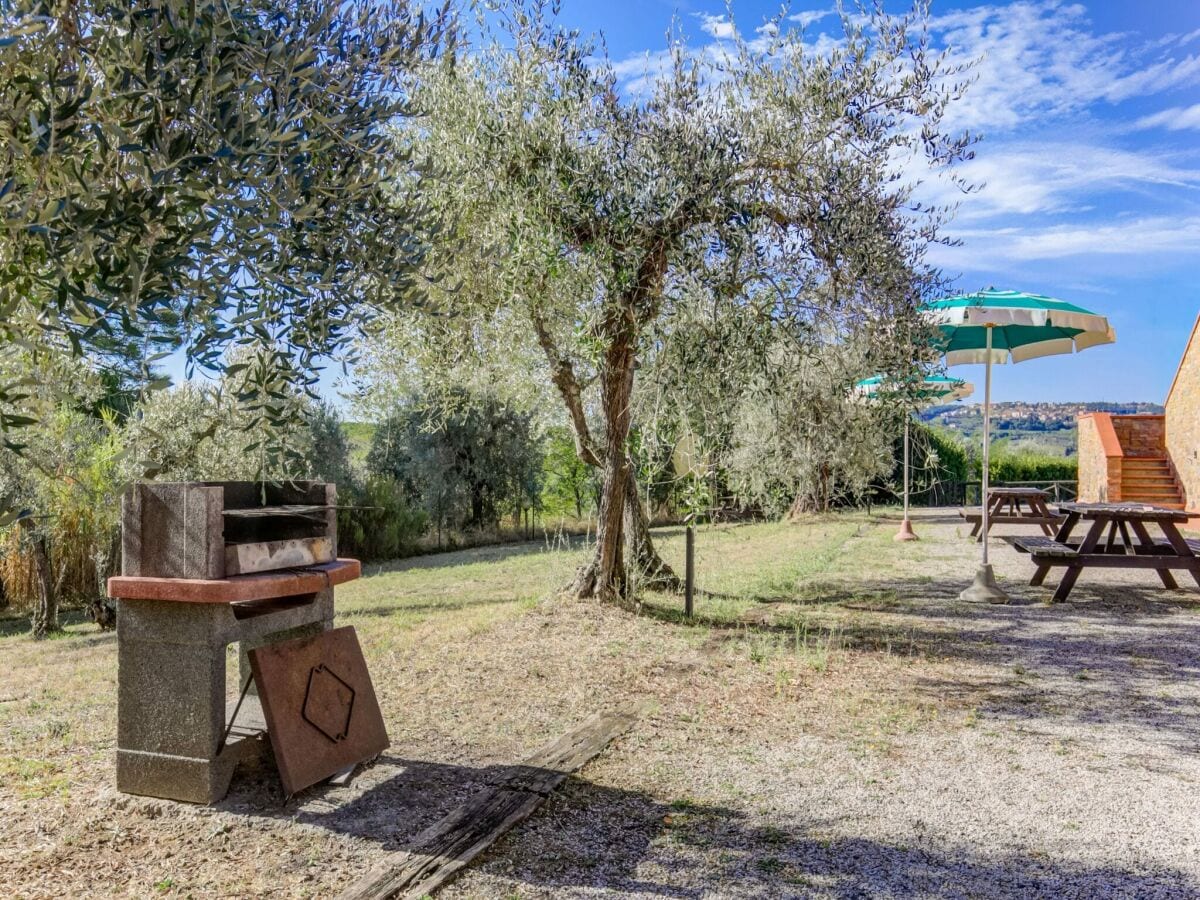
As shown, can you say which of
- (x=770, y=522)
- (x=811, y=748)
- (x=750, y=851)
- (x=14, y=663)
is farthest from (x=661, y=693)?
(x=770, y=522)

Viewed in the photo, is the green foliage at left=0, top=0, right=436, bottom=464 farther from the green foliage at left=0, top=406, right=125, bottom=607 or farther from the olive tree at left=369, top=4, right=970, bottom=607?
the green foliage at left=0, top=406, right=125, bottom=607

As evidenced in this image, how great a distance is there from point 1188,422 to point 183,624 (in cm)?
1794

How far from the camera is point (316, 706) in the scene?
12.6 ft

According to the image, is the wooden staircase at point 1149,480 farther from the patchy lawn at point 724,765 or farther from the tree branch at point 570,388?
the tree branch at point 570,388

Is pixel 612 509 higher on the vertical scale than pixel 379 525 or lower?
higher

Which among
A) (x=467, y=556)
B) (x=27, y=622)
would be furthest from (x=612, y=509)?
(x=467, y=556)

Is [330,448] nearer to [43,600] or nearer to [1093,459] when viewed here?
[43,600]

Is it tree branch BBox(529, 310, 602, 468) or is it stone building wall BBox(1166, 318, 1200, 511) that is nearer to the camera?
tree branch BBox(529, 310, 602, 468)

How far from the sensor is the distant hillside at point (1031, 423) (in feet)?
83.4

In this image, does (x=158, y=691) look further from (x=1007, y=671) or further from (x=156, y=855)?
(x=1007, y=671)

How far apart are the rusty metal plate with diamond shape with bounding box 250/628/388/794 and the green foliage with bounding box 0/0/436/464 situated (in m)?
0.90

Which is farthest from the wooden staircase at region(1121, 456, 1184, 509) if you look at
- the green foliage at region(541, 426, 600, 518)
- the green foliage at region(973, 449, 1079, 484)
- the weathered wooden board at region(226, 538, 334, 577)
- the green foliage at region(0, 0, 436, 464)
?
the green foliage at region(0, 0, 436, 464)

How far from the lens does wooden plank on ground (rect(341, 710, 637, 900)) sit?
3.02 meters

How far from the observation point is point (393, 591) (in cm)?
1257
